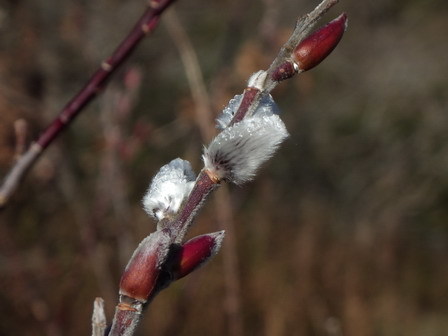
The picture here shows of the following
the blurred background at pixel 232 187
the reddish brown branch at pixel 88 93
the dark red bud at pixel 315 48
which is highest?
the blurred background at pixel 232 187

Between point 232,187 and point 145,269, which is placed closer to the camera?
point 145,269

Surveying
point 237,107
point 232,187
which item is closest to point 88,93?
point 237,107

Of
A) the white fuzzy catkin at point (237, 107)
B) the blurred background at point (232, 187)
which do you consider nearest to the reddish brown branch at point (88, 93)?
the blurred background at point (232, 187)

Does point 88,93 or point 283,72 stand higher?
point 88,93

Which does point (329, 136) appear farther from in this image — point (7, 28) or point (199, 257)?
point (199, 257)

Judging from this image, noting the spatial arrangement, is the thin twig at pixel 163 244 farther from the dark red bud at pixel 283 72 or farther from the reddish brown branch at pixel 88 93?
the reddish brown branch at pixel 88 93

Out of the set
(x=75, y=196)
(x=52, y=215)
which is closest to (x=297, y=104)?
(x=52, y=215)

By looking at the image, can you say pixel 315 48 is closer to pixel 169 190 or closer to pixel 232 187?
pixel 169 190
